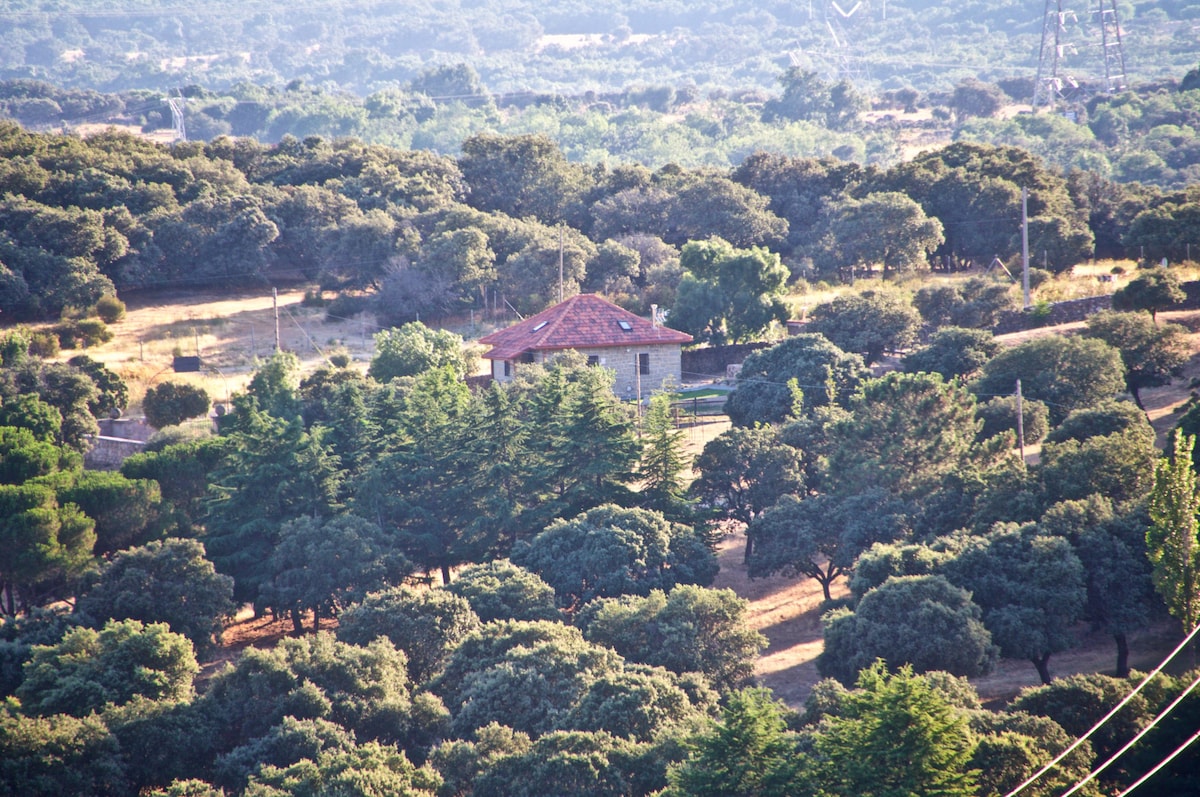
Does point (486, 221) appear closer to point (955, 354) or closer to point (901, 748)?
point (955, 354)

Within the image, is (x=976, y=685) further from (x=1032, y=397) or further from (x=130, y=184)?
(x=130, y=184)

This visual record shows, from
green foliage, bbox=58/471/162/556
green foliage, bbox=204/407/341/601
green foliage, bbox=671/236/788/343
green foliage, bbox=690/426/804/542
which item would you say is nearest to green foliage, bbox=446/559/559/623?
green foliage, bbox=690/426/804/542

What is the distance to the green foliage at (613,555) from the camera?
28.6m

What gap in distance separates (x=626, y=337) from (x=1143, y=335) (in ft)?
52.2

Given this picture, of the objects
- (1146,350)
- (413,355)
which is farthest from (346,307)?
(1146,350)

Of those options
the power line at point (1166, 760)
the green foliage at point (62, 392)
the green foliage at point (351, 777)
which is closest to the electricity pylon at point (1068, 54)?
the green foliage at point (62, 392)

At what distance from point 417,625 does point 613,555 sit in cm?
Answer: 492

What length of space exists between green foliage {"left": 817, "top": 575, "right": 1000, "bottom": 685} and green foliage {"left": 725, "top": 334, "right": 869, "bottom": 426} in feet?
42.1

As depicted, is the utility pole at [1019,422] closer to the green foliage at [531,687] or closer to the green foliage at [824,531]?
the green foliage at [824,531]

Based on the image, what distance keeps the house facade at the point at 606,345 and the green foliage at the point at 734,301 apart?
4193 millimetres

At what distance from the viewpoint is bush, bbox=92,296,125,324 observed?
172 ft

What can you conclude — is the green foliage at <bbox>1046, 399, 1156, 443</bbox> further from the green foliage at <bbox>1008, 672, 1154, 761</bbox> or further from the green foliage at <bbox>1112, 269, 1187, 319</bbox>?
the green foliage at <bbox>1112, 269, 1187, 319</bbox>

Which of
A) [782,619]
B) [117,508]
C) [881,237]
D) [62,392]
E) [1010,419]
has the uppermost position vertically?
[881,237]

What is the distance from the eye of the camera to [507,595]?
27.3 metres
